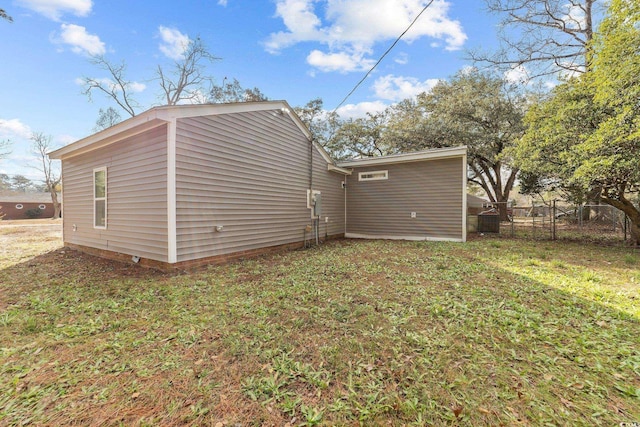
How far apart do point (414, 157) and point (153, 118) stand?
7650mm

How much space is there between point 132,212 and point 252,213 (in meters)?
2.52

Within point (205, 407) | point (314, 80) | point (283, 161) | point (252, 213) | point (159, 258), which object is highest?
point (314, 80)

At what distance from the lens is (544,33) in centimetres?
1186

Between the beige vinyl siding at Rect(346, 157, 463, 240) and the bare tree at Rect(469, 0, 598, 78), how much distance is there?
8.00 meters

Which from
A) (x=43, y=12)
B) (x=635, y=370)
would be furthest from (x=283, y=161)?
(x=43, y=12)

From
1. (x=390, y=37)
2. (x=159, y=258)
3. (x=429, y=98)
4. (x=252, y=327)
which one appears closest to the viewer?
(x=252, y=327)

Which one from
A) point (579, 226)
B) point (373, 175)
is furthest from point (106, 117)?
point (579, 226)

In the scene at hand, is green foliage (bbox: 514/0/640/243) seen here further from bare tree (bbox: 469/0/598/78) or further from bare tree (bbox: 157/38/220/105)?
bare tree (bbox: 157/38/220/105)

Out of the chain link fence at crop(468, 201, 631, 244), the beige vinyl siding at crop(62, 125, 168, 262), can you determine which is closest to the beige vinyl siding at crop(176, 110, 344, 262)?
the beige vinyl siding at crop(62, 125, 168, 262)

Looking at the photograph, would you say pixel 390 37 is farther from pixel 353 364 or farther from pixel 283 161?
pixel 353 364

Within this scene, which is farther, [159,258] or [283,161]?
[283,161]

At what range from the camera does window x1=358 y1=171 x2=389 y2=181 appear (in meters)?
9.84

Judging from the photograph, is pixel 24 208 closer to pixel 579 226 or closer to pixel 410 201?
pixel 410 201

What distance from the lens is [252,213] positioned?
652 cm
